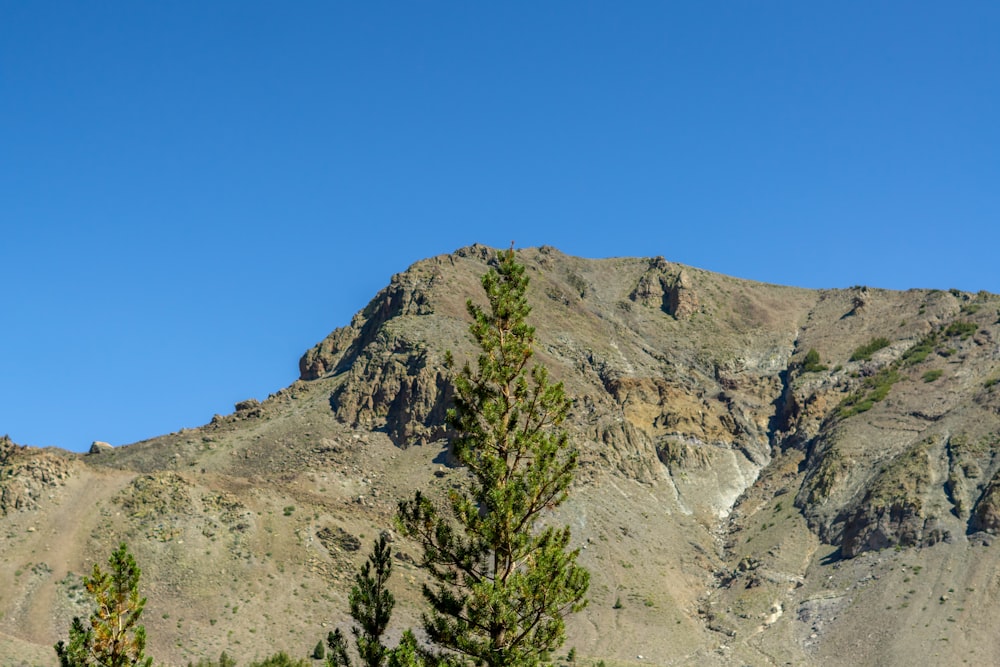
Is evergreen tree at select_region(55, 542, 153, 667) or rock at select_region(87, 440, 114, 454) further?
rock at select_region(87, 440, 114, 454)

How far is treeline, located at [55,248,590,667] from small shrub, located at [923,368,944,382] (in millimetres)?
118593

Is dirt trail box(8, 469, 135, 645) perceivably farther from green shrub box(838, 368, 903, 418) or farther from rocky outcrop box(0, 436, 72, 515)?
green shrub box(838, 368, 903, 418)

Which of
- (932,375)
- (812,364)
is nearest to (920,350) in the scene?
(932,375)

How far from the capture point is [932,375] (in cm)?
13988

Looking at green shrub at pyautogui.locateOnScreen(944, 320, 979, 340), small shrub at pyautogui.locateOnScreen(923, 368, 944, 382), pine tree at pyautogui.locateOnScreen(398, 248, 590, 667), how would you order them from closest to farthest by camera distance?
pine tree at pyautogui.locateOnScreen(398, 248, 590, 667) → small shrub at pyautogui.locateOnScreen(923, 368, 944, 382) → green shrub at pyautogui.locateOnScreen(944, 320, 979, 340)

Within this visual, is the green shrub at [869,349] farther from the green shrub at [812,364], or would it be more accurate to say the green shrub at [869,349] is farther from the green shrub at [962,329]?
the green shrub at [962,329]

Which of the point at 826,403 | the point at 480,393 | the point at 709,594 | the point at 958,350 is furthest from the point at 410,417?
the point at 480,393

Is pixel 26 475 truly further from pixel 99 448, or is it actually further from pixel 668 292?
pixel 668 292

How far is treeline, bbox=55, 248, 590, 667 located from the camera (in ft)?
88.6

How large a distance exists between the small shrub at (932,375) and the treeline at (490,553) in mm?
118593

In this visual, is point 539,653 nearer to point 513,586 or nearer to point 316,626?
point 513,586

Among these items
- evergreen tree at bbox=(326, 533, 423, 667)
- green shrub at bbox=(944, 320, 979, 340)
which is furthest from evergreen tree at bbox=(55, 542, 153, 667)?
green shrub at bbox=(944, 320, 979, 340)

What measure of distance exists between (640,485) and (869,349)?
54.4 m

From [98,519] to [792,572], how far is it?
6403cm
